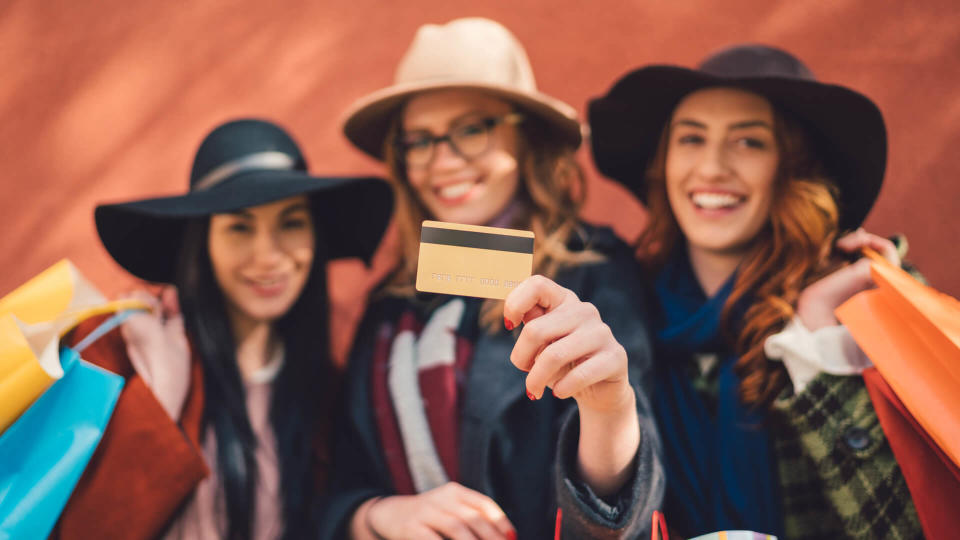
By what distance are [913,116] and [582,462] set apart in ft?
5.59

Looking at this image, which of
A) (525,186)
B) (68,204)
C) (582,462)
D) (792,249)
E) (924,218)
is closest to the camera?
(582,462)

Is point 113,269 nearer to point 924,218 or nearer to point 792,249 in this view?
point 792,249

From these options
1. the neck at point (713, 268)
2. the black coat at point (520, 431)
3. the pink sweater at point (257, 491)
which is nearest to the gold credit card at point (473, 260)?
the black coat at point (520, 431)

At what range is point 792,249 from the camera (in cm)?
157

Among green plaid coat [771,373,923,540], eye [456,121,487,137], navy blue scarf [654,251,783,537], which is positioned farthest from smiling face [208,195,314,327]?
green plaid coat [771,373,923,540]

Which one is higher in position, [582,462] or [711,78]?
[711,78]

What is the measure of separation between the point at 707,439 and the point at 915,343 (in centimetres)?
50

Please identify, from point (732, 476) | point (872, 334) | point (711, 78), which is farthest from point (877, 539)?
point (711, 78)

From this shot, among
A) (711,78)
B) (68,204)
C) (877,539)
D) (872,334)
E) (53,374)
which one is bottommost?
(877,539)

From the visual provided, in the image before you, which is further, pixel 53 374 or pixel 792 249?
pixel 792 249

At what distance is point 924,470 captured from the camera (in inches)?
47.4

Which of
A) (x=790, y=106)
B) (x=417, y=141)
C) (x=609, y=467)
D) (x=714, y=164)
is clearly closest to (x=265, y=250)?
(x=417, y=141)

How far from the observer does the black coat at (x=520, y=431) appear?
1.38 metres

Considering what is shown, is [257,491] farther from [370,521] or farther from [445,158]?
[445,158]
